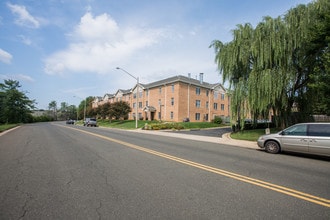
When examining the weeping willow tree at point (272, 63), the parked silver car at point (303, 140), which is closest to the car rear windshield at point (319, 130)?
the parked silver car at point (303, 140)

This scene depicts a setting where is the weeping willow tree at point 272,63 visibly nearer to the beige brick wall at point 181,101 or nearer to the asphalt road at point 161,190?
the asphalt road at point 161,190

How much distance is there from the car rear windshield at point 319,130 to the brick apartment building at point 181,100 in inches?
1076

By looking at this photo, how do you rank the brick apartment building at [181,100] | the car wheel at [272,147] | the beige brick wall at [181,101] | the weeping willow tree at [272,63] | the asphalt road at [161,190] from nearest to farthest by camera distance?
the asphalt road at [161,190] < the car wheel at [272,147] < the weeping willow tree at [272,63] < the beige brick wall at [181,101] < the brick apartment building at [181,100]

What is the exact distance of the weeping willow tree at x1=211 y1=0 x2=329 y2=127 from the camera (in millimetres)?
14094

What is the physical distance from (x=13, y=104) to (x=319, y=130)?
71.0 m

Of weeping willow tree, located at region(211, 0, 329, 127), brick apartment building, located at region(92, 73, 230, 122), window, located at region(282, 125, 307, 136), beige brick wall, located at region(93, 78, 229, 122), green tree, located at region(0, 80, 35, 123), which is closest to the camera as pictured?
window, located at region(282, 125, 307, 136)

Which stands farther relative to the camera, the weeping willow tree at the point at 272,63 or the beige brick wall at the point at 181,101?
the beige brick wall at the point at 181,101

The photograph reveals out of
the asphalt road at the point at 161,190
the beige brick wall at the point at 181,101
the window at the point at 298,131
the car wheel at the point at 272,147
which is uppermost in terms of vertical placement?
the beige brick wall at the point at 181,101

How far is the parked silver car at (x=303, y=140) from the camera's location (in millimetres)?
7875

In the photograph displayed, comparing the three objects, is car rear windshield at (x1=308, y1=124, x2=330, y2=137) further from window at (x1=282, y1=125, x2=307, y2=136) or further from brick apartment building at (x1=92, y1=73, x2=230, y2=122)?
brick apartment building at (x1=92, y1=73, x2=230, y2=122)

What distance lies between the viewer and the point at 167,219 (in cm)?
305

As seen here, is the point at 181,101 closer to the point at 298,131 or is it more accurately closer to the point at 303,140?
the point at 298,131

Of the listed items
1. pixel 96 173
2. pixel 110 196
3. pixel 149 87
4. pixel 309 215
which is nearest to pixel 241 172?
pixel 309 215

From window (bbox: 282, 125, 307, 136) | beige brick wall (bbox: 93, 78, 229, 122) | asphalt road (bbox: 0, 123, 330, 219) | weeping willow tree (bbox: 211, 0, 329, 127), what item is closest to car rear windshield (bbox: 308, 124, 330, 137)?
window (bbox: 282, 125, 307, 136)
